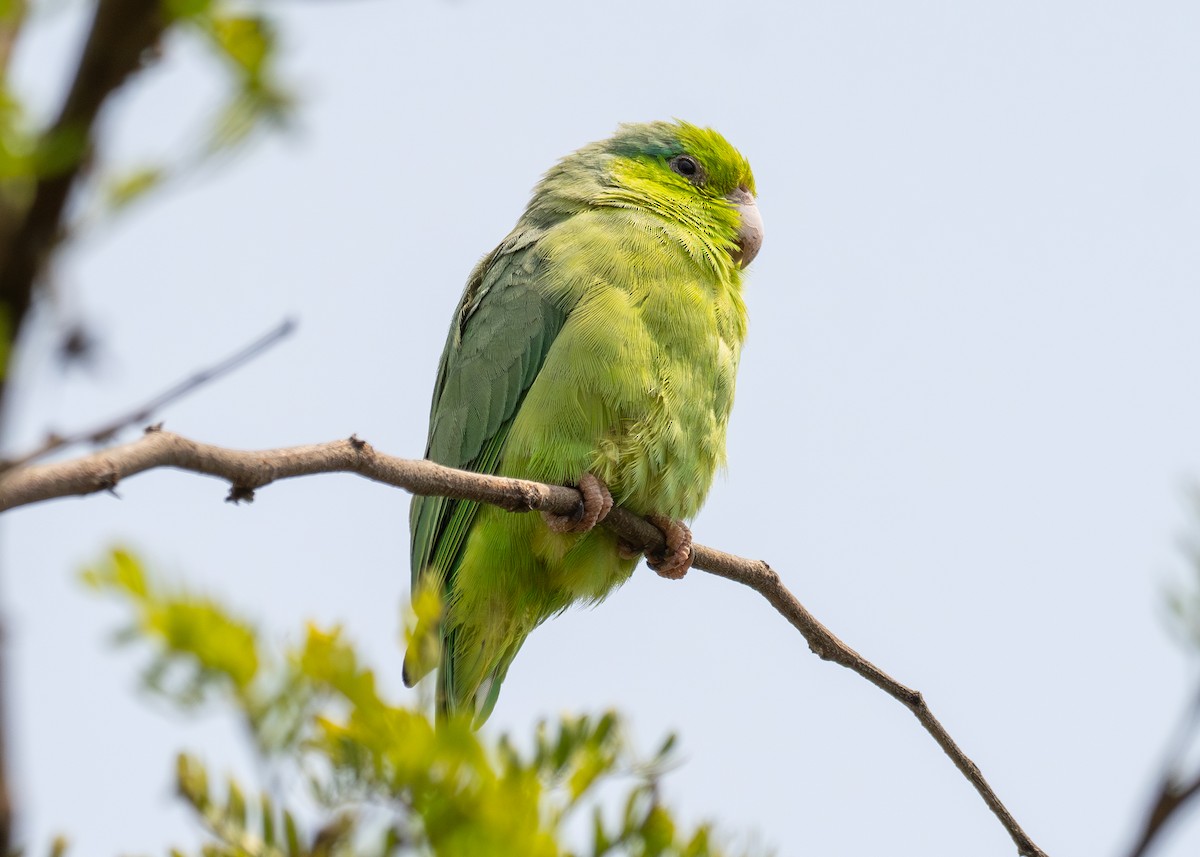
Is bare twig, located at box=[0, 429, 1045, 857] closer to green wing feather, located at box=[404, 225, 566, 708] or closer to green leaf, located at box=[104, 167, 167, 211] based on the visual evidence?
green leaf, located at box=[104, 167, 167, 211]

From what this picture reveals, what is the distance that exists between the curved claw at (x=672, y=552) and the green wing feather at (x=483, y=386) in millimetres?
657

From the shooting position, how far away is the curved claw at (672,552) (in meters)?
4.07

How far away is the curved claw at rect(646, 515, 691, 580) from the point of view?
4.07m

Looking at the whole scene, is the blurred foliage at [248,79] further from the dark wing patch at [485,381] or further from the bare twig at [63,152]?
the dark wing patch at [485,381]

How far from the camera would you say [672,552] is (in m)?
4.12

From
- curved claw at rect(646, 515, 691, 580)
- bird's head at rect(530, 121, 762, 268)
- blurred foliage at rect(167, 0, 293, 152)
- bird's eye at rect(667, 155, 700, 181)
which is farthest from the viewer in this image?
bird's eye at rect(667, 155, 700, 181)

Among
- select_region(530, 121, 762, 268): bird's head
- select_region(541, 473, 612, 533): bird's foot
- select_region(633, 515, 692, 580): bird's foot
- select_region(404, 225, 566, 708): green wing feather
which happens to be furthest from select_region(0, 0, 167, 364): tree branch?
select_region(530, 121, 762, 268): bird's head

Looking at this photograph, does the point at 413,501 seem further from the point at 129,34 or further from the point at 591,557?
the point at 129,34

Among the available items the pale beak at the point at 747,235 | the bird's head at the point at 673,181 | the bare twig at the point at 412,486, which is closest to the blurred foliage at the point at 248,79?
the bare twig at the point at 412,486

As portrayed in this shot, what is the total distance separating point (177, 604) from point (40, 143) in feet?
1.99

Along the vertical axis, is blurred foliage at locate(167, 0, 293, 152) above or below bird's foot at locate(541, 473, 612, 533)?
above

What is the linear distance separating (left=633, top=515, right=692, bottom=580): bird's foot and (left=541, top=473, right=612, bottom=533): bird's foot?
0.25 metres

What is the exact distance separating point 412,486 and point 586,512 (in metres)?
1.38

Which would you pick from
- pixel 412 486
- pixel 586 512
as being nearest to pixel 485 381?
pixel 586 512
